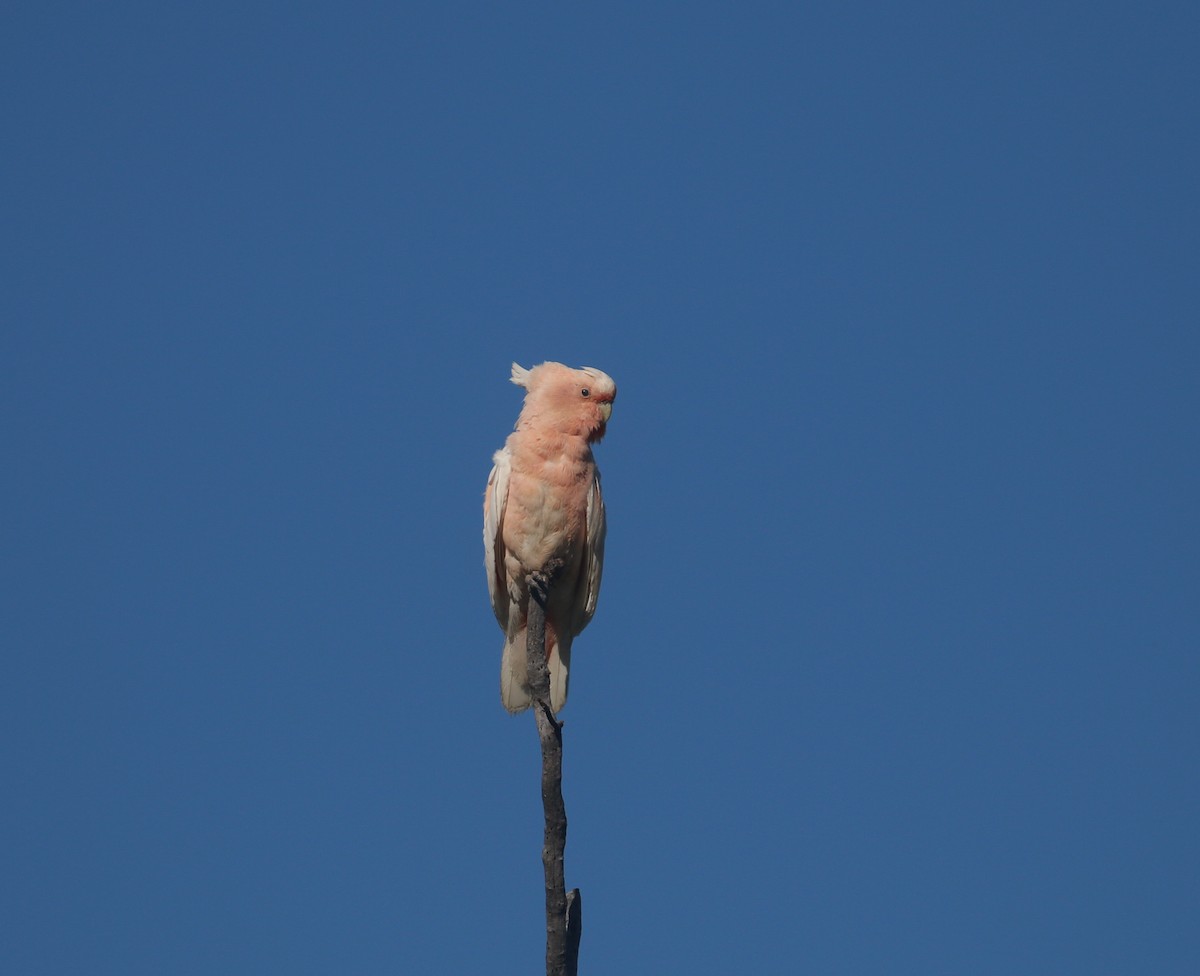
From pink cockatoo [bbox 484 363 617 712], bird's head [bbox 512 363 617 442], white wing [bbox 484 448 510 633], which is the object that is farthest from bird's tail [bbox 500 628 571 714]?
bird's head [bbox 512 363 617 442]

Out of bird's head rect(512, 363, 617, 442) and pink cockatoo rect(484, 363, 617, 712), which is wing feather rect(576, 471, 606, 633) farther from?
bird's head rect(512, 363, 617, 442)

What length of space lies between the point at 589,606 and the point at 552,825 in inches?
78.6

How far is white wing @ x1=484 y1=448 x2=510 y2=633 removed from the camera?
11.0 metres

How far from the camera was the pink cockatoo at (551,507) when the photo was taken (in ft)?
35.3

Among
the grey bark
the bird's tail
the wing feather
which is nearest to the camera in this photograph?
the grey bark

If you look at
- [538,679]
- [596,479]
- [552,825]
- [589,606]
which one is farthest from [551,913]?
[596,479]

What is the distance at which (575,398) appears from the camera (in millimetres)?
10766

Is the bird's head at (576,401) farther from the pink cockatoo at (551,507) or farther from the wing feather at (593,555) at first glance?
the wing feather at (593,555)

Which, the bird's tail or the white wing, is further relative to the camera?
the bird's tail

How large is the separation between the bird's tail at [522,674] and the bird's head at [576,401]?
1802mm

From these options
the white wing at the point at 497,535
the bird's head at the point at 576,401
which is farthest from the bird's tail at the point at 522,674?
the bird's head at the point at 576,401

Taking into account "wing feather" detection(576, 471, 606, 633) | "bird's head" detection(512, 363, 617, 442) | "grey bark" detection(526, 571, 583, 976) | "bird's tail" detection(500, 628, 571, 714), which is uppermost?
"bird's head" detection(512, 363, 617, 442)

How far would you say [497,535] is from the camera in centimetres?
1123

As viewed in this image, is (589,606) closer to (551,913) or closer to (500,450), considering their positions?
(500,450)
